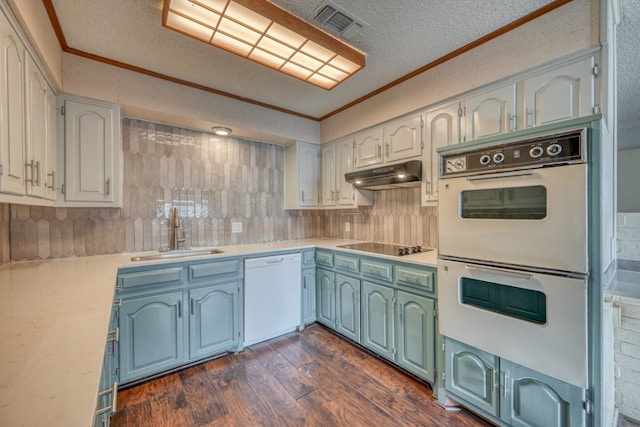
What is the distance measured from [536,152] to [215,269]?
2323 mm

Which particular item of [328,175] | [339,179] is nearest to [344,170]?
[339,179]

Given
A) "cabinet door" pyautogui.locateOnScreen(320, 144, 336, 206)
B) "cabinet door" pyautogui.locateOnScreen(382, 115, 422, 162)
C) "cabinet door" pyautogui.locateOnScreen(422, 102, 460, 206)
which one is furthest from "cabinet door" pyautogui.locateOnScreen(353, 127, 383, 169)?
"cabinet door" pyautogui.locateOnScreen(422, 102, 460, 206)

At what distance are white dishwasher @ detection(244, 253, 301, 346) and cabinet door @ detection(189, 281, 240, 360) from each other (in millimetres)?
114

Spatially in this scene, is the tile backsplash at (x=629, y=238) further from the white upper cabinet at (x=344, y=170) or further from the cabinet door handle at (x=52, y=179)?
the cabinet door handle at (x=52, y=179)

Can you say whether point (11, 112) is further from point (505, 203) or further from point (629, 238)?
point (629, 238)

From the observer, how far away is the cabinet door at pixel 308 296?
114 inches

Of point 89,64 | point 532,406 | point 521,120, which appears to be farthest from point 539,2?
point 89,64

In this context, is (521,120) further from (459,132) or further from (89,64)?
(89,64)

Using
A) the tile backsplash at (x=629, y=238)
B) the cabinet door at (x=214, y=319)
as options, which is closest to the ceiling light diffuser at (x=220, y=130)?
the cabinet door at (x=214, y=319)

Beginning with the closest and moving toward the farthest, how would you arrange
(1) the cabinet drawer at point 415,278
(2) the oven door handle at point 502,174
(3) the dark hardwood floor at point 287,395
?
(2) the oven door handle at point 502,174 < (3) the dark hardwood floor at point 287,395 < (1) the cabinet drawer at point 415,278

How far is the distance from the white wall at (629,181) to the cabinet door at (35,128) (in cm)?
806

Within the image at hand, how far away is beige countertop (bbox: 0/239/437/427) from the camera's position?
1.84 feet

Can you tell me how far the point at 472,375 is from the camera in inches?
65.2

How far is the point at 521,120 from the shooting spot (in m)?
1.75
